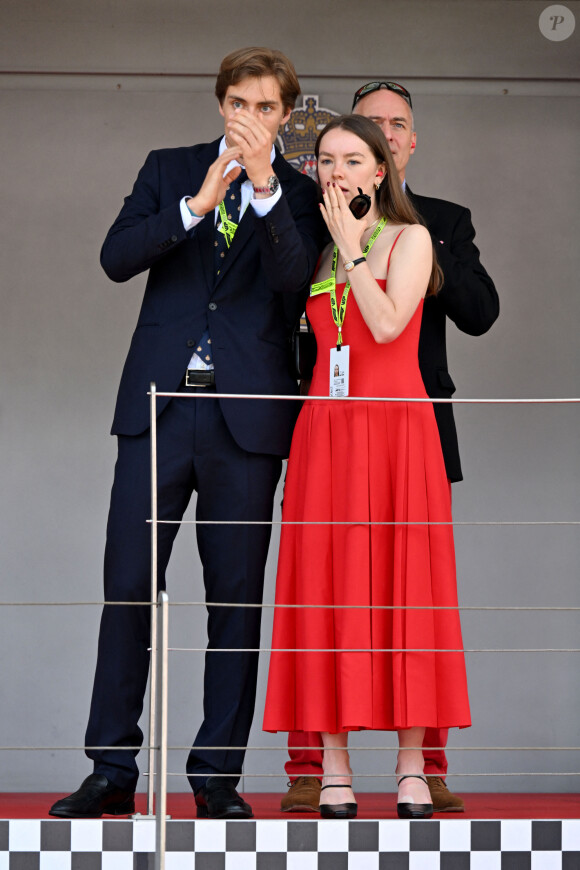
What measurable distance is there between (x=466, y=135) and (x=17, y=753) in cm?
244

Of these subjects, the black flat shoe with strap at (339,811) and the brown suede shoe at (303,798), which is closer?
the black flat shoe with strap at (339,811)

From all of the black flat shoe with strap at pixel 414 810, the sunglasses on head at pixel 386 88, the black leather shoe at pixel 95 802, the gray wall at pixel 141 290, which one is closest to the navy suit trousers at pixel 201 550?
the black leather shoe at pixel 95 802

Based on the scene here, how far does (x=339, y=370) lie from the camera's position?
2512 millimetres

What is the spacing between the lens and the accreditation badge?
8.17 ft

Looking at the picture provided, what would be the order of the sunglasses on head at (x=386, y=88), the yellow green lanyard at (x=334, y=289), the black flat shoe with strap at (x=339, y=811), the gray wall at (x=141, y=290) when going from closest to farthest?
the black flat shoe with strap at (x=339, y=811)
the yellow green lanyard at (x=334, y=289)
the sunglasses on head at (x=386, y=88)
the gray wall at (x=141, y=290)

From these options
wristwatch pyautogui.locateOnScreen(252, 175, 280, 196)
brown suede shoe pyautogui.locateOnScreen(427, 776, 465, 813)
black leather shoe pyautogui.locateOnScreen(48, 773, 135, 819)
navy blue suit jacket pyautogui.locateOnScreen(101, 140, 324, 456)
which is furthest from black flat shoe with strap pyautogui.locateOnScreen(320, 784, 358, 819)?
wristwatch pyautogui.locateOnScreen(252, 175, 280, 196)

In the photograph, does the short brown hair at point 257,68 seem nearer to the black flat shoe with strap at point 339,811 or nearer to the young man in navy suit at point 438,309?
the young man in navy suit at point 438,309

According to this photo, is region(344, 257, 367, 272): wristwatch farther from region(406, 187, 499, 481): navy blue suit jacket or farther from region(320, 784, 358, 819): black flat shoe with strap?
region(320, 784, 358, 819): black flat shoe with strap

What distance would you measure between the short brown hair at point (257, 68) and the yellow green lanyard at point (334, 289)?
33cm

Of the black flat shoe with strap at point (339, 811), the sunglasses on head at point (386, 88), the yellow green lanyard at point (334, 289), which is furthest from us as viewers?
the sunglasses on head at point (386, 88)

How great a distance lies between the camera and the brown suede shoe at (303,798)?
8.38ft

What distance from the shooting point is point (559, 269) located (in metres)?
4.08

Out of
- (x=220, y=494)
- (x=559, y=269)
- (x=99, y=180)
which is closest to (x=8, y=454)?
(x=99, y=180)

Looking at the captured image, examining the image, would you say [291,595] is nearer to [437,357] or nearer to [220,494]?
[220,494]
